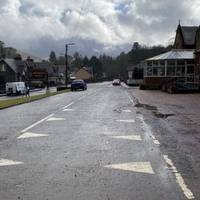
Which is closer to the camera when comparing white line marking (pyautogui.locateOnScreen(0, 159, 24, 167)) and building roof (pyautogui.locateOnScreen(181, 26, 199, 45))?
white line marking (pyautogui.locateOnScreen(0, 159, 24, 167))

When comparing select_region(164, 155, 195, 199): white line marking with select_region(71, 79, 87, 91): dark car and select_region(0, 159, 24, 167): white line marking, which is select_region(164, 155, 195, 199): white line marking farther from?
select_region(71, 79, 87, 91): dark car

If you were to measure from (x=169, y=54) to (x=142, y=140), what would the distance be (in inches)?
2230

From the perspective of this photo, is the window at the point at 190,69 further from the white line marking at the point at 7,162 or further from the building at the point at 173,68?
the white line marking at the point at 7,162

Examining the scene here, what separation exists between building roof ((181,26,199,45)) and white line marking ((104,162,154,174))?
7298 centimetres

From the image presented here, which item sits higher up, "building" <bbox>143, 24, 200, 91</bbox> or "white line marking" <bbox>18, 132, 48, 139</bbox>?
"building" <bbox>143, 24, 200, 91</bbox>

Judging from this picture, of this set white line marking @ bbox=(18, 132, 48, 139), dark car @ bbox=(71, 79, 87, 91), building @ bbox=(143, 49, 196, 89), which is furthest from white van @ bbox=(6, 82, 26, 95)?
white line marking @ bbox=(18, 132, 48, 139)

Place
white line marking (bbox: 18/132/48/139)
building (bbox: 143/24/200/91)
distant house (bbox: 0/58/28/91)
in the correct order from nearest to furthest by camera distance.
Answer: white line marking (bbox: 18/132/48/139) < building (bbox: 143/24/200/91) < distant house (bbox: 0/58/28/91)

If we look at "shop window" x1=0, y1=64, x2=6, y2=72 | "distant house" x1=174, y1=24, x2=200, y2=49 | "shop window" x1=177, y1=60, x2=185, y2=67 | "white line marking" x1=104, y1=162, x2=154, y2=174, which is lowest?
"white line marking" x1=104, y1=162, x2=154, y2=174

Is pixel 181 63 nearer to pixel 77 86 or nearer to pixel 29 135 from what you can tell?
pixel 77 86

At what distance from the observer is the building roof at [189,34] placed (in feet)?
268

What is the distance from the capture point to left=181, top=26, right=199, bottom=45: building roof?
268 feet

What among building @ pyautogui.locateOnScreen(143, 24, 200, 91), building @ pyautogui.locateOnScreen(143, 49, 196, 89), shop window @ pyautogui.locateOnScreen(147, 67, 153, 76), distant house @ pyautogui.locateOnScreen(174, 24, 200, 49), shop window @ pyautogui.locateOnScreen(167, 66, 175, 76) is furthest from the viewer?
distant house @ pyautogui.locateOnScreen(174, 24, 200, 49)

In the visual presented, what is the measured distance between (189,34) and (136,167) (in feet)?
250

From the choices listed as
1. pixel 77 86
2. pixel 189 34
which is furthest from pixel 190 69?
pixel 189 34
